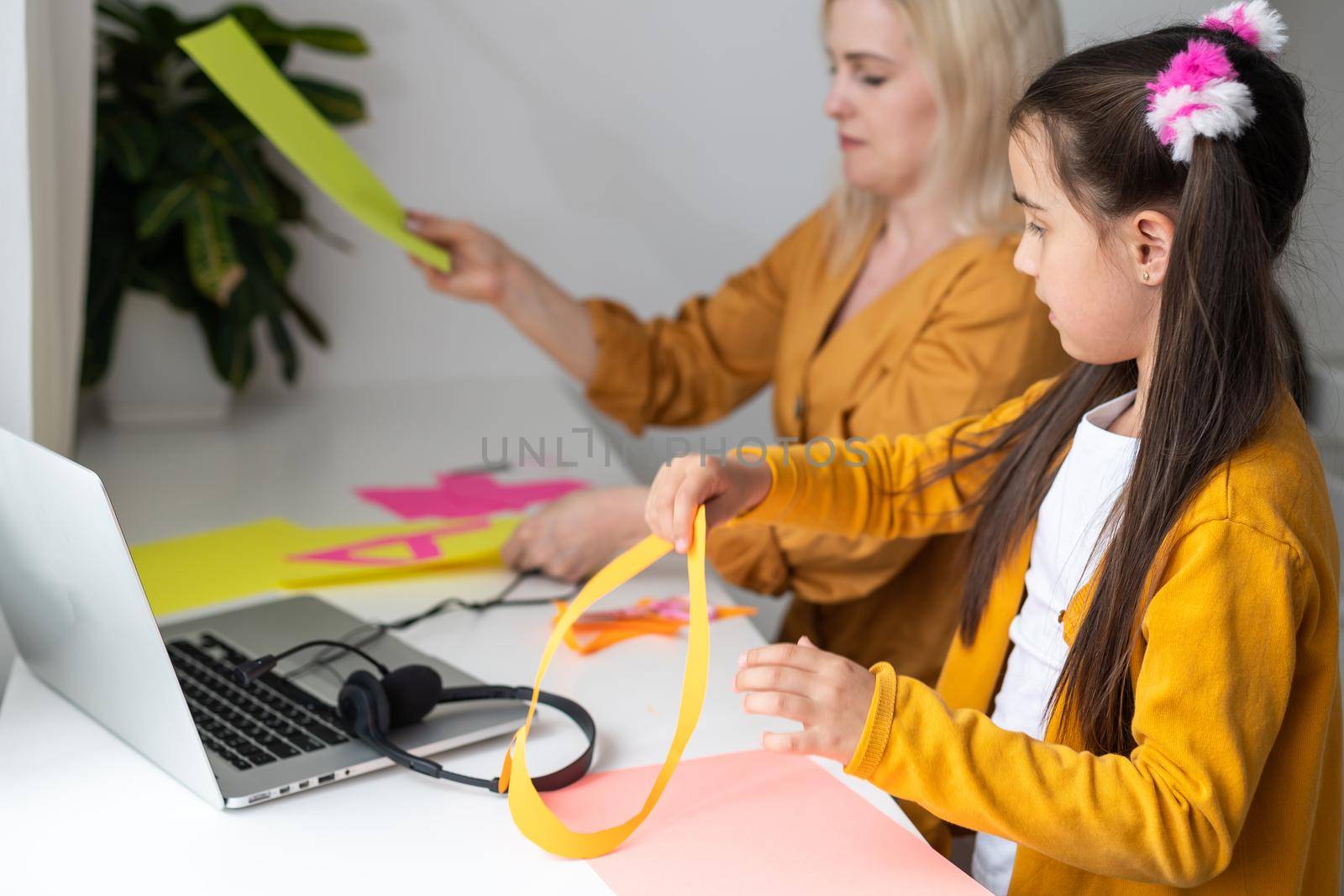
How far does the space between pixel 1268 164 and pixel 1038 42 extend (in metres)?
0.65

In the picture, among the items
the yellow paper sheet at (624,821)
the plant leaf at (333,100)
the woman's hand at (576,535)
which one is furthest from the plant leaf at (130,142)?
the yellow paper sheet at (624,821)

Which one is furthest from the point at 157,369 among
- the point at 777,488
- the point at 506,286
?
the point at 777,488

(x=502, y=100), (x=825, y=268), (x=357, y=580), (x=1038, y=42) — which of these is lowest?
(x=357, y=580)

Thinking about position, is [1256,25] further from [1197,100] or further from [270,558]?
[270,558]

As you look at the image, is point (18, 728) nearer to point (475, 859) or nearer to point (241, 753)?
point (241, 753)

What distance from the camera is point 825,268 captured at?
1.60 metres

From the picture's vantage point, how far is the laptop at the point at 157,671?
771 mm

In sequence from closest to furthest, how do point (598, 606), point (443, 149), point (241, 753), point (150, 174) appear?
1. point (241, 753)
2. point (598, 606)
3. point (150, 174)
4. point (443, 149)

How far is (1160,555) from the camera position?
786 millimetres

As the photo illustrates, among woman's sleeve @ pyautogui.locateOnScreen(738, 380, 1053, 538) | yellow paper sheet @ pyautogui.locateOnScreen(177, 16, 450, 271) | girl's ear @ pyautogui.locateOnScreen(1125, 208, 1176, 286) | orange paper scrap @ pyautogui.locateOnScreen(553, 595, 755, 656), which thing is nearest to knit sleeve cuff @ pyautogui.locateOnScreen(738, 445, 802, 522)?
woman's sleeve @ pyautogui.locateOnScreen(738, 380, 1053, 538)

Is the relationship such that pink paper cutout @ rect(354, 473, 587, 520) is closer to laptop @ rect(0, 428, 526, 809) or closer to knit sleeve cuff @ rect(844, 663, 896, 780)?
laptop @ rect(0, 428, 526, 809)

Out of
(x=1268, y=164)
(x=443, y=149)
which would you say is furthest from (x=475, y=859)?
(x=443, y=149)

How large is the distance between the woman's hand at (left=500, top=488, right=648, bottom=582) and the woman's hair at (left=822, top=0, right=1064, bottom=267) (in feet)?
1.62

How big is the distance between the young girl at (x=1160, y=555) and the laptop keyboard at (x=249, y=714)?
0.28m
